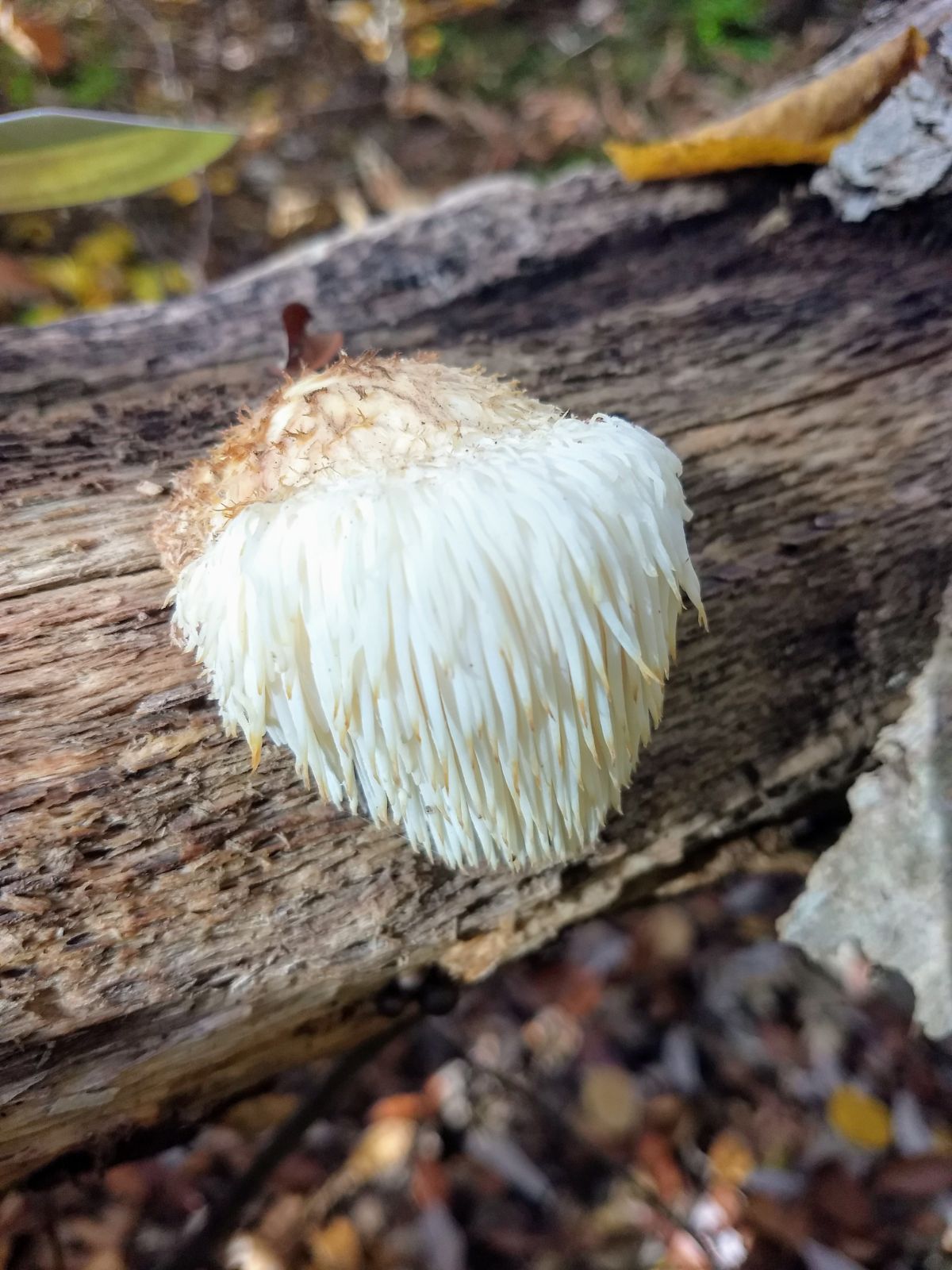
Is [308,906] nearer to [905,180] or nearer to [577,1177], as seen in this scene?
[577,1177]

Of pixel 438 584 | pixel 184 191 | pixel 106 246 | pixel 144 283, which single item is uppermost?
pixel 184 191

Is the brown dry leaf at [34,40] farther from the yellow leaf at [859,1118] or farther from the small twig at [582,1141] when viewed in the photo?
the yellow leaf at [859,1118]

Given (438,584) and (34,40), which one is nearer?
(438,584)

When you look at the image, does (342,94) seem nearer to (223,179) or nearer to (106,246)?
(223,179)

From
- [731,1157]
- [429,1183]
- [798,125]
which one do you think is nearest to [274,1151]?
[429,1183]

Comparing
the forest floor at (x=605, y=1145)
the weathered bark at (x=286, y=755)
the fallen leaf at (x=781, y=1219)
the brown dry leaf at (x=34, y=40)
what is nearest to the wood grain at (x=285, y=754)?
the weathered bark at (x=286, y=755)

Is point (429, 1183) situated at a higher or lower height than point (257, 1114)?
lower
